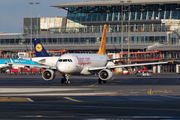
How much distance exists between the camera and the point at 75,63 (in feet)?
167

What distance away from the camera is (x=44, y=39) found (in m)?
146

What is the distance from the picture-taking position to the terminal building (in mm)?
131000

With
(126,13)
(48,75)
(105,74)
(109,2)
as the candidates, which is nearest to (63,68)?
(48,75)

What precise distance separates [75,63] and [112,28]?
3522 inches

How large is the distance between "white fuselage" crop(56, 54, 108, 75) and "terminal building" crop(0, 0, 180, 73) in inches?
2550

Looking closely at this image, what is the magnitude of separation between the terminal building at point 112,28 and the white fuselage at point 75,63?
212ft

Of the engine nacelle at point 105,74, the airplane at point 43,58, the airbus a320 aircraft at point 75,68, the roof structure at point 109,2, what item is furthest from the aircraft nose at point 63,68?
the roof structure at point 109,2

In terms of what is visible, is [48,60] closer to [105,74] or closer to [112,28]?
[105,74]

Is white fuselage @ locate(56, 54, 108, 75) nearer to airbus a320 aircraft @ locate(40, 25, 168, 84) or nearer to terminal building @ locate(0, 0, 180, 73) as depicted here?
airbus a320 aircraft @ locate(40, 25, 168, 84)

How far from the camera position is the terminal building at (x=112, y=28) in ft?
430

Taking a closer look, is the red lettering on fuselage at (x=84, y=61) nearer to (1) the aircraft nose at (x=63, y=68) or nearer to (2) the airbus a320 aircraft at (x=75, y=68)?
(2) the airbus a320 aircraft at (x=75, y=68)

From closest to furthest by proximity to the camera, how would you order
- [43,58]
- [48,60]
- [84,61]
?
[84,61] → [48,60] → [43,58]

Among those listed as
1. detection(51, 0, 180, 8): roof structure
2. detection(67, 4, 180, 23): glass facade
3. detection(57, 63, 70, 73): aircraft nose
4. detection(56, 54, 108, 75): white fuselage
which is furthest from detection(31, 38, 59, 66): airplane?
detection(51, 0, 180, 8): roof structure

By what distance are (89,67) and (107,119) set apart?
37454 mm
